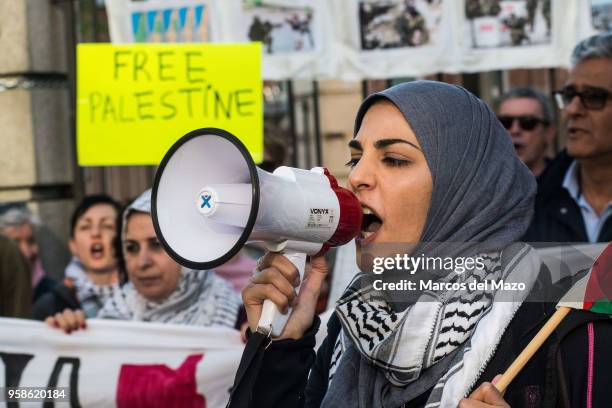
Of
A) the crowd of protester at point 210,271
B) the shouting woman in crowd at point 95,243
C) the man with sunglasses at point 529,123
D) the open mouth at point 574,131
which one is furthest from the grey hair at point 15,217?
the open mouth at point 574,131

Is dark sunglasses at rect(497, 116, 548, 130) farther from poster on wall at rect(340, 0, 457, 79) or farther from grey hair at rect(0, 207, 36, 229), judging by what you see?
grey hair at rect(0, 207, 36, 229)

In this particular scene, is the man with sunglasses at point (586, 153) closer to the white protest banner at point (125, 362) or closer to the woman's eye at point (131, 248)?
the white protest banner at point (125, 362)

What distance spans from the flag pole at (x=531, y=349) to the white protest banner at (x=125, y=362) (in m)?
1.98

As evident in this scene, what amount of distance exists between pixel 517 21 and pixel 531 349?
3.39 metres

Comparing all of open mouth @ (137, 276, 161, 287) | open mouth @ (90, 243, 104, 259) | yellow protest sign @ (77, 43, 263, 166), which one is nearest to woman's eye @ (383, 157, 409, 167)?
yellow protest sign @ (77, 43, 263, 166)

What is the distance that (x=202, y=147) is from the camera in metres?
2.11

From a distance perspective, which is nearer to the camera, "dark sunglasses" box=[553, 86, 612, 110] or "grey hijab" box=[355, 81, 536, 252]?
"grey hijab" box=[355, 81, 536, 252]

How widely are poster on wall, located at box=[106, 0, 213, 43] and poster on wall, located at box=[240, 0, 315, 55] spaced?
22 cm

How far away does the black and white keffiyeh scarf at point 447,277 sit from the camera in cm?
209

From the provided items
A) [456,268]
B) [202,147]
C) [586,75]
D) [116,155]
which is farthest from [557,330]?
[116,155]

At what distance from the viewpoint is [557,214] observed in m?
4.14

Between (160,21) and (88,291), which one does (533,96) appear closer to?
(160,21)

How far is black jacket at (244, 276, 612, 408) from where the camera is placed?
1932 mm

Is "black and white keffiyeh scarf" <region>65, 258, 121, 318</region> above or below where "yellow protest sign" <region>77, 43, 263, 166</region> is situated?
below
